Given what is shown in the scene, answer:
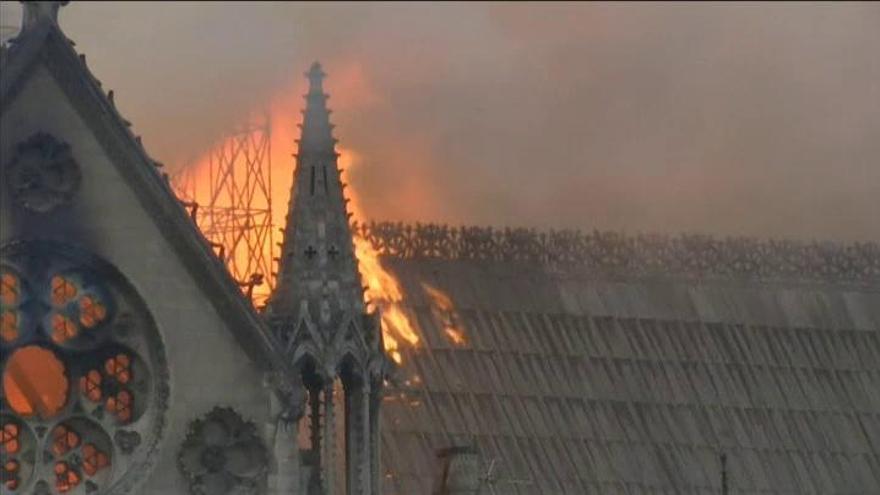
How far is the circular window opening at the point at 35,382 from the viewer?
51656 mm

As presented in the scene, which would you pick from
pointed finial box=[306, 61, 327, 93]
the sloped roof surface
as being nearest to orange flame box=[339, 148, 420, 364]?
the sloped roof surface

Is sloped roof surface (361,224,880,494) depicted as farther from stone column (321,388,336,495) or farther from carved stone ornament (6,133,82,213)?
carved stone ornament (6,133,82,213)

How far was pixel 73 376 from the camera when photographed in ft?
171

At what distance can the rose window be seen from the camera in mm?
51625

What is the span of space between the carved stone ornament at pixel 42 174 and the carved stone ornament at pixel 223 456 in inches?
173

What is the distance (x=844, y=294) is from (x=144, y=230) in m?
51.4

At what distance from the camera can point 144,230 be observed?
52500mm

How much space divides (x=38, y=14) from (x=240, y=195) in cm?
3433

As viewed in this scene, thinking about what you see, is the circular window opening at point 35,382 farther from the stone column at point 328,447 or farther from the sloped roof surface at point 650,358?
the sloped roof surface at point 650,358

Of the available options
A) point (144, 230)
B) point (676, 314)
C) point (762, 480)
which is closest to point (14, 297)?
point (144, 230)

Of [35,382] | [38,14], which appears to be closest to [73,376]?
[35,382]

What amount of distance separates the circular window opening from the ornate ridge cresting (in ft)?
149

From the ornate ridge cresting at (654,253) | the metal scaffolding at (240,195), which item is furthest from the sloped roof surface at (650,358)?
the metal scaffolding at (240,195)

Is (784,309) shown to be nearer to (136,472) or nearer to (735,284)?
(735,284)
